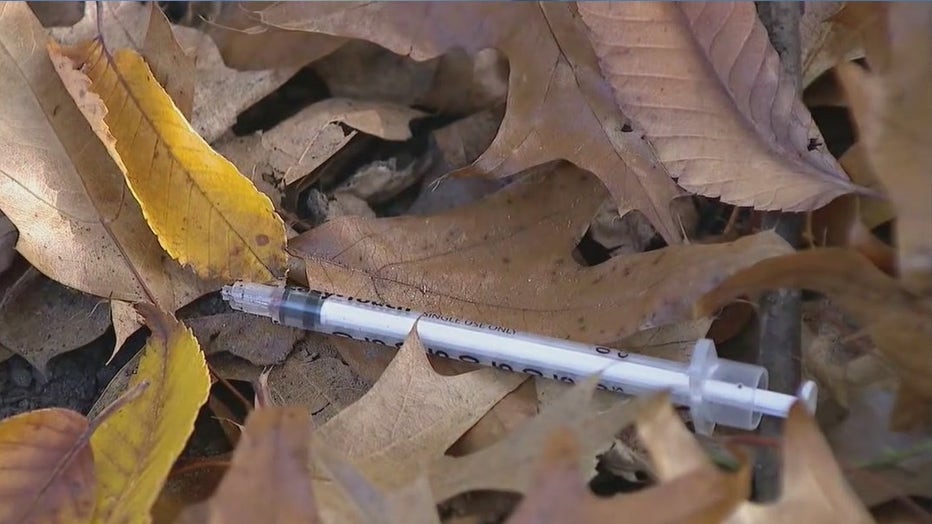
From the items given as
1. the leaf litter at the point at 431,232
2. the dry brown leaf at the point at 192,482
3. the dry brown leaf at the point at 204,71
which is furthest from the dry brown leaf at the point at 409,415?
the dry brown leaf at the point at 204,71

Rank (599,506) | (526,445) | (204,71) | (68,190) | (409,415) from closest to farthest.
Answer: (599,506), (526,445), (409,415), (68,190), (204,71)

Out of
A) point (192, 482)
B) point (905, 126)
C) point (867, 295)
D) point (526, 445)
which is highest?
point (905, 126)

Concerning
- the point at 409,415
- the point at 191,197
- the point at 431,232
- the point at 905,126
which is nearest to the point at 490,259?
the point at 431,232

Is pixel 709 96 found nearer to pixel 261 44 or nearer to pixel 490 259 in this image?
pixel 490 259

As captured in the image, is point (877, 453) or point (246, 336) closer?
point (877, 453)

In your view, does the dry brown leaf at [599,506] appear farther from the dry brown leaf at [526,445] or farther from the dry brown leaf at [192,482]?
the dry brown leaf at [192,482]
